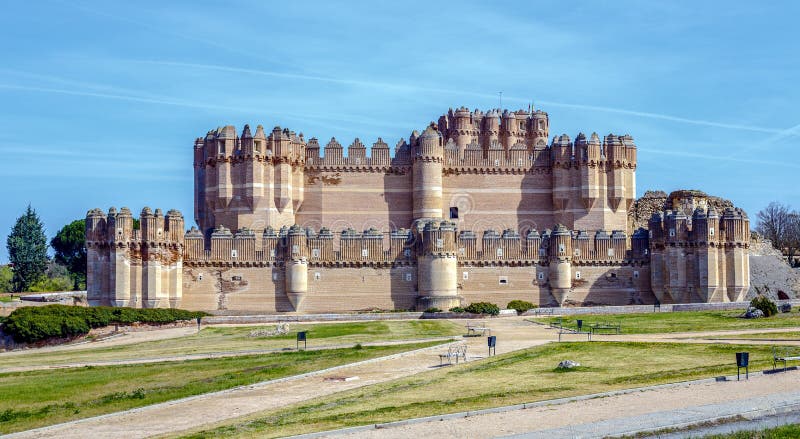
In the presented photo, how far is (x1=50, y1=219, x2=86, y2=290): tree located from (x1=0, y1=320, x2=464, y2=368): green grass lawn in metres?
47.0

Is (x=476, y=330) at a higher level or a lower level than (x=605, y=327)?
lower

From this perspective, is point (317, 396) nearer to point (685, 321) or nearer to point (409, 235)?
point (685, 321)

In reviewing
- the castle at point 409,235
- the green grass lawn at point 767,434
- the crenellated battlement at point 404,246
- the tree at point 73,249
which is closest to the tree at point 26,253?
the tree at point 73,249

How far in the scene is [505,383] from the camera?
28625 mm

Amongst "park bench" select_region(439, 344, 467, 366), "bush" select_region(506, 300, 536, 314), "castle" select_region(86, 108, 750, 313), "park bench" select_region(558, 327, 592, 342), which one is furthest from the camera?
"castle" select_region(86, 108, 750, 313)

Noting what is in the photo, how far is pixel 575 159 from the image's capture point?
2835 inches

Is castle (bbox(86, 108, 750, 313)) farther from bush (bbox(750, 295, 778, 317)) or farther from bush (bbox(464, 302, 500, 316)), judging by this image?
bush (bbox(750, 295, 778, 317))

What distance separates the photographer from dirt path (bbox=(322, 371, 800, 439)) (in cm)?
2175

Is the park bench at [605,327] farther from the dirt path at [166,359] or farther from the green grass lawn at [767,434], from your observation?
the green grass lawn at [767,434]

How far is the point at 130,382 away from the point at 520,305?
30.7 meters

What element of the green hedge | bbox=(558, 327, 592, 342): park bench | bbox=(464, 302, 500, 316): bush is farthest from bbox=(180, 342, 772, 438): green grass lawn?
the green hedge

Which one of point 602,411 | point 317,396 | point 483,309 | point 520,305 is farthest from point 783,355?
point 520,305

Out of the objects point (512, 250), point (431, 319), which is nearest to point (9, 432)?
point (431, 319)

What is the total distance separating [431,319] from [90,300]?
800 inches
